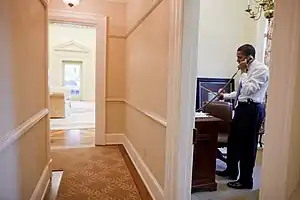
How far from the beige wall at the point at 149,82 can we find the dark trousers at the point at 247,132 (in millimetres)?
1012

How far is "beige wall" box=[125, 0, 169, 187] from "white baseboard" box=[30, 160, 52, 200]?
1102mm

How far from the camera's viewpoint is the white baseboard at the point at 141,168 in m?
2.37

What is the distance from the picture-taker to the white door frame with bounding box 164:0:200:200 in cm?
176

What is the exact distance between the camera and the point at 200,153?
106 inches

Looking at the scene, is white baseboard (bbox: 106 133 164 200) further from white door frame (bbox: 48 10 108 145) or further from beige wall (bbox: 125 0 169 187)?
white door frame (bbox: 48 10 108 145)

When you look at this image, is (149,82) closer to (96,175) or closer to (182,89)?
(182,89)

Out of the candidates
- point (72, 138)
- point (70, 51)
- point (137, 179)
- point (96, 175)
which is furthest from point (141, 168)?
point (70, 51)

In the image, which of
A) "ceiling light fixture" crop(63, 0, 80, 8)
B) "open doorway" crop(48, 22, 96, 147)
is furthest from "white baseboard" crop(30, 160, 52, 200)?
"open doorway" crop(48, 22, 96, 147)

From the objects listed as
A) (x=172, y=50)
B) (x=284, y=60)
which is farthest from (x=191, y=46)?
(x=284, y=60)

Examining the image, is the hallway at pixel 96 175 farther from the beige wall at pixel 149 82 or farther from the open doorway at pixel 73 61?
the open doorway at pixel 73 61

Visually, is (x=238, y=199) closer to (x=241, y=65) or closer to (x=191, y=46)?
(x=241, y=65)

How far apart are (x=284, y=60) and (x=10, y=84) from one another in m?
1.42

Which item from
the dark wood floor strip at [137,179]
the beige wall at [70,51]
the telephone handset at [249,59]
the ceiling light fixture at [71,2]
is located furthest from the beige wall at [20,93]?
the beige wall at [70,51]

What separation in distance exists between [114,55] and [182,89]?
3.06 metres
